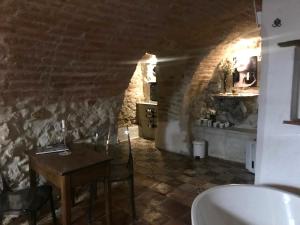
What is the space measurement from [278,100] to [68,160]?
1.75 m

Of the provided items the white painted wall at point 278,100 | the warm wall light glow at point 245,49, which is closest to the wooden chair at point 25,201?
the white painted wall at point 278,100

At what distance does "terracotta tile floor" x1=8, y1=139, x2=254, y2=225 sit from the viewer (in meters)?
2.51

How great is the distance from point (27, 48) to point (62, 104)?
808 mm

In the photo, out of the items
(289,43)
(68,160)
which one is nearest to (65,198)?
(68,160)

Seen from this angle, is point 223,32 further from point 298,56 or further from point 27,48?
point 27,48

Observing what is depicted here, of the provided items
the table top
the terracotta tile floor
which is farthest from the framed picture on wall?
the table top

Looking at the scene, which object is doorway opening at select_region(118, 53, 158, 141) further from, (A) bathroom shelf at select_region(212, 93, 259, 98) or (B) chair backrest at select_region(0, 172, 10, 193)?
(B) chair backrest at select_region(0, 172, 10, 193)

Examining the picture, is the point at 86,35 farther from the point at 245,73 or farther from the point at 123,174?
the point at 245,73

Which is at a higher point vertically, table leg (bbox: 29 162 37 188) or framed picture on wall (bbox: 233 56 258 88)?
framed picture on wall (bbox: 233 56 258 88)

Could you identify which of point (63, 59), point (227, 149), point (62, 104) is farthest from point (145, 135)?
point (63, 59)

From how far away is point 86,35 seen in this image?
220 cm

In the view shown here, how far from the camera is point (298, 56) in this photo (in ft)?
6.00

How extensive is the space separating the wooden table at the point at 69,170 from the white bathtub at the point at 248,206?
853 millimetres

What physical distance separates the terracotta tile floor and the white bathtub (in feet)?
2.13
